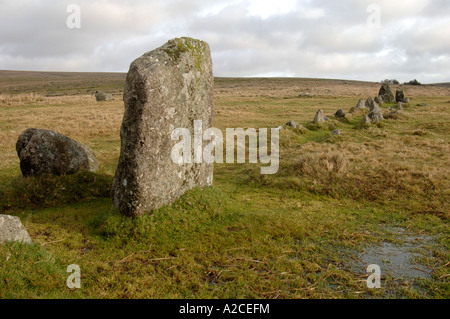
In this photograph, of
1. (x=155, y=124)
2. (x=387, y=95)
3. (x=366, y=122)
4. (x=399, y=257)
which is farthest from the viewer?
(x=387, y=95)

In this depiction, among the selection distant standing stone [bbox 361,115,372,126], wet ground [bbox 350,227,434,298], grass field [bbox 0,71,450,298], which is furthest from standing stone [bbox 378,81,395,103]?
wet ground [bbox 350,227,434,298]

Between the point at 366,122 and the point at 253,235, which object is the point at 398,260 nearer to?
the point at 253,235

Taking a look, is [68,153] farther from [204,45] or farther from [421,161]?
[421,161]

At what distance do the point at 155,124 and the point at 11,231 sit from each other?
131 inches

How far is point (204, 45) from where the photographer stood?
9.20m

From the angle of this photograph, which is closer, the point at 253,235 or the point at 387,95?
the point at 253,235

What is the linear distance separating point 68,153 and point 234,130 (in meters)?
12.4

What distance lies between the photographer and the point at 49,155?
10469 millimetres

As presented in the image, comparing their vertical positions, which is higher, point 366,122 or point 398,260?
point 366,122

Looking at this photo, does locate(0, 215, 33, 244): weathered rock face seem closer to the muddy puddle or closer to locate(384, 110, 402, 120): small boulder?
the muddy puddle

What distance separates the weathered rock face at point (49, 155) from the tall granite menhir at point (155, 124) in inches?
146

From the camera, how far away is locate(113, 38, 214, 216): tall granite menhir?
7180 millimetres

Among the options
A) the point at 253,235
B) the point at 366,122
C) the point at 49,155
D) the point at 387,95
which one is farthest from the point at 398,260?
the point at 387,95

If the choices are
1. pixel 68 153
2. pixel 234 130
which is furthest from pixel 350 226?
pixel 234 130
